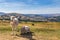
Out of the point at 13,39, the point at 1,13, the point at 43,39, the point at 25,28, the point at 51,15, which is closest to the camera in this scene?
the point at 13,39

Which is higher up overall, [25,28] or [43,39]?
[25,28]

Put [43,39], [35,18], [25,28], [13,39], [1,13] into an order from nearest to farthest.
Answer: [13,39], [43,39], [25,28], [1,13], [35,18]

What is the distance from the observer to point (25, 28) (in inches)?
402

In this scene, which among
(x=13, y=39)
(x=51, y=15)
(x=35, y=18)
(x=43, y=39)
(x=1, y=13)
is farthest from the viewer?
(x=35, y=18)

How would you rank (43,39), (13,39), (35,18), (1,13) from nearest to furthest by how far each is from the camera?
(13,39), (43,39), (1,13), (35,18)

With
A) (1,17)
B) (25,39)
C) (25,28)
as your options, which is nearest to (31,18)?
(1,17)

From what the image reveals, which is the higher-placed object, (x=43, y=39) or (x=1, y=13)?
(x=1, y=13)

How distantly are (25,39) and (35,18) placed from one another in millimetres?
12093

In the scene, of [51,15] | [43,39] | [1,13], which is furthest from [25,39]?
[51,15]

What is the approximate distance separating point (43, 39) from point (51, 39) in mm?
523

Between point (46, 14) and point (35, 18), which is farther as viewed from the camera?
point (35, 18)

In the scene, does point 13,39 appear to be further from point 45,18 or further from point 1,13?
point 45,18

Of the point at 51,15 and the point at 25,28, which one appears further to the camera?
the point at 51,15

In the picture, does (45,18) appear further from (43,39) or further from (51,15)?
(43,39)
